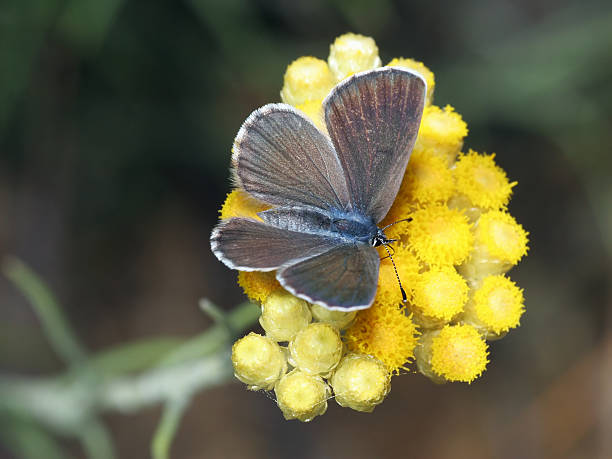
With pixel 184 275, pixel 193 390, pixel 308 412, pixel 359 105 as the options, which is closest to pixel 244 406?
pixel 184 275

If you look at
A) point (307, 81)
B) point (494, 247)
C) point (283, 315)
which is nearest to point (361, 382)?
point (283, 315)

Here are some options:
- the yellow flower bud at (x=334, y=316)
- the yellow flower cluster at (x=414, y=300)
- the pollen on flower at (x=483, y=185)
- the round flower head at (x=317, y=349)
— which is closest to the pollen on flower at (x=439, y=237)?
the yellow flower cluster at (x=414, y=300)

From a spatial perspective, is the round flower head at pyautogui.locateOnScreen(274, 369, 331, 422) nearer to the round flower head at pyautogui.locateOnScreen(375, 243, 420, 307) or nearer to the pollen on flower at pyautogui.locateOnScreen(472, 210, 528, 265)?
the round flower head at pyautogui.locateOnScreen(375, 243, 420, 307)

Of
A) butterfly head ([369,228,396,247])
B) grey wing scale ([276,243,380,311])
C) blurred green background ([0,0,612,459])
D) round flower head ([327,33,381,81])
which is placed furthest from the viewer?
blurred green background ([0,0,612,459])

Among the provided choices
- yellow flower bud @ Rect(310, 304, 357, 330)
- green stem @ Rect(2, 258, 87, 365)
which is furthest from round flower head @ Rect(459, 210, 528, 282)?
green stem @ Rect(2, 258, 87, 365)

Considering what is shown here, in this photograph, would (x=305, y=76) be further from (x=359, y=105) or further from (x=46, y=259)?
(x=46, y=259)

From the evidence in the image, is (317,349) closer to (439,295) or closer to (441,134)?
(439,295)
